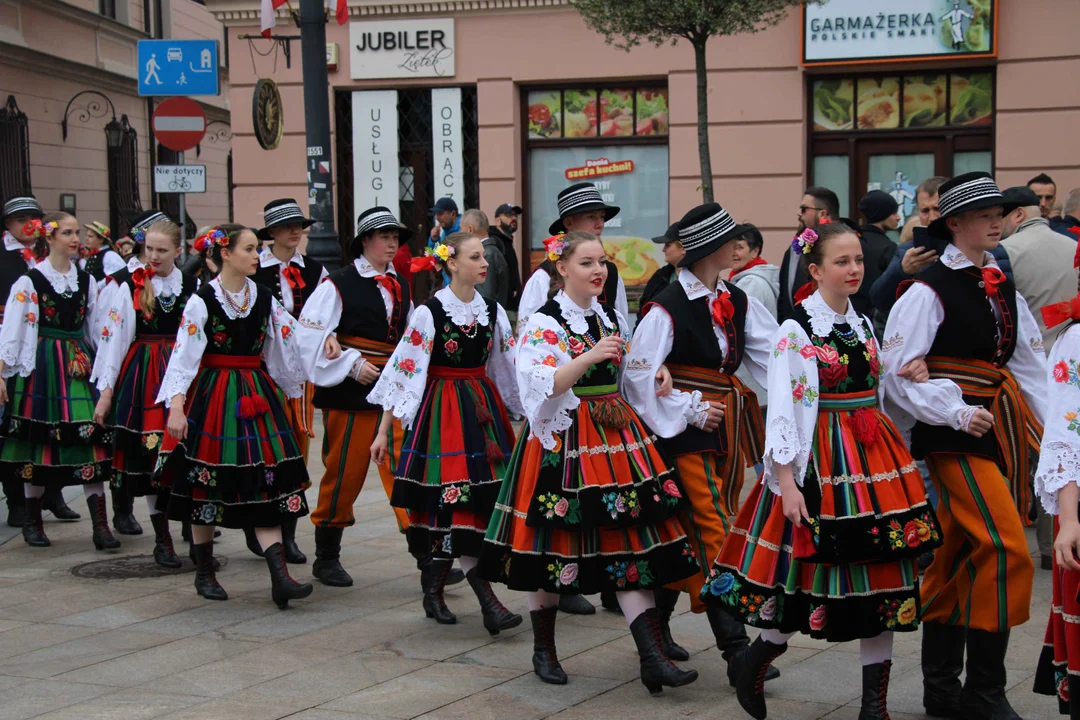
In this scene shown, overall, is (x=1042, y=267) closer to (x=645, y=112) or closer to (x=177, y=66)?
(x=645, y=112)

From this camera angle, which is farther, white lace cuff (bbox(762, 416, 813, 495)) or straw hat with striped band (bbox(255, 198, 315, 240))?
straw hat with striped band (bbox(255, 198, 315, 240))

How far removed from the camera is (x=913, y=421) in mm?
5320

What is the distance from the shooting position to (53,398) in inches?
347

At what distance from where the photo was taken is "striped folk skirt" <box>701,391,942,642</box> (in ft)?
15.5

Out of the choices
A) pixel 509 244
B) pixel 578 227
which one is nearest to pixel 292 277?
pixel 578 227

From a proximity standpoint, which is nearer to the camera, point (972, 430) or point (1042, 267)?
point (972, 430)

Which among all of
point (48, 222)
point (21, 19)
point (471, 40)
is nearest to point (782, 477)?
point (48, 222)

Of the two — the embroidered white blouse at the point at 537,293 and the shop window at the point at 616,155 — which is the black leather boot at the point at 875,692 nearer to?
the embroidered white blouse at the point at 537,293

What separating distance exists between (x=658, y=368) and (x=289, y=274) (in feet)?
10.9

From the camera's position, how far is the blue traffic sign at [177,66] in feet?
45.0

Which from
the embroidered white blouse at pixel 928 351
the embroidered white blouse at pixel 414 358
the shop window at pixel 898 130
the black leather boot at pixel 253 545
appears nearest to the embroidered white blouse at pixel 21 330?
the black leather boot at pixel 253 545

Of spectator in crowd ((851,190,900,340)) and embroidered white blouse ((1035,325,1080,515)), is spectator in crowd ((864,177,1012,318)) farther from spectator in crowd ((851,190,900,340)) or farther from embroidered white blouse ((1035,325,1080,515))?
embroidered white blouse ((1035,325,1080,515))

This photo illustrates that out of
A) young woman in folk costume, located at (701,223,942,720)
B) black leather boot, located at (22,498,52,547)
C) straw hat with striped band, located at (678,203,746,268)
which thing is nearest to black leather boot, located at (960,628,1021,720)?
young woman in folk costume, located at (701,223,942,720)

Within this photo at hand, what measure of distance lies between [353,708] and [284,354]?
256 centimetres
